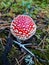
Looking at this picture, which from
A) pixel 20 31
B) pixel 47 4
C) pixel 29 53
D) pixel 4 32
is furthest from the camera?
pixel 47 4

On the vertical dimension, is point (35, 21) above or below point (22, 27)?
below

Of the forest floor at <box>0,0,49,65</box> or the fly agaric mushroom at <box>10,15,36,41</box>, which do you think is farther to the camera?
the forest floor at <box>0,0,49,65</box>

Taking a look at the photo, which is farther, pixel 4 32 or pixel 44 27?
pixel 44 27

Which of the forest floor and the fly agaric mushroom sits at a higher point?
the fly agaric mushroom

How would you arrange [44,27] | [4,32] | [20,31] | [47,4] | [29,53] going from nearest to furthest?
[20,31] < [29,53] < [4,32] < [44,27] < [47,4]

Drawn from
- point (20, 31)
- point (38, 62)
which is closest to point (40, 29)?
point (38, 62)

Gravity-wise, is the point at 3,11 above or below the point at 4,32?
above

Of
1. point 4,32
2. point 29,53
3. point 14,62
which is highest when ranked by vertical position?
point 4,32

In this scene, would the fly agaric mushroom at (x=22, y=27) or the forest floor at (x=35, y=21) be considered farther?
the forest floor at (x=35, y=21)

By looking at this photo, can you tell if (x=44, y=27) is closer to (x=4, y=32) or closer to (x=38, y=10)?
(x=38, y=10)

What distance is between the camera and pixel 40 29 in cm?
164

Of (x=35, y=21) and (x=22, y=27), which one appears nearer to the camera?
(x=22, y=27)

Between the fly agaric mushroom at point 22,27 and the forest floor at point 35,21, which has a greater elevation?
the fly agaric mushroom at point 22,27

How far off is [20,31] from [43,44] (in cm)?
42
